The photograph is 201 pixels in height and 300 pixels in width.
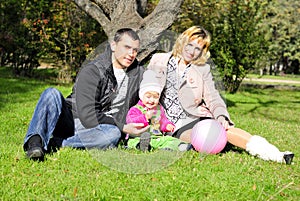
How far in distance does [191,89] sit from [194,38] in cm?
57

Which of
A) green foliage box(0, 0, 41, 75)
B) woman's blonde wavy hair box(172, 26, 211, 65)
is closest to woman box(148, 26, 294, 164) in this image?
woman's blonde wavy hair box(172, 26, 211, 65)

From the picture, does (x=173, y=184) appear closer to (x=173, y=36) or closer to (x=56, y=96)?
(x=56, y=96)

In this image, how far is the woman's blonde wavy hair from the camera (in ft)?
14.6

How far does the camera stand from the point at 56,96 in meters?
4.04

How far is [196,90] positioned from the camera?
15.0ft

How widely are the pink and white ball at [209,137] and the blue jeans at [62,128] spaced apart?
0.87 meters

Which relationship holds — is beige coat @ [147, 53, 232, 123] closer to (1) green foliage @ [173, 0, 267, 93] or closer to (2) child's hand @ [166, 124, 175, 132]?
(2) child's hand @ [166, 124, 175, 132]

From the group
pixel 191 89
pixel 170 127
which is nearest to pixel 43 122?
pixel 170 127

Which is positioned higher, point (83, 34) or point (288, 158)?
point (83, 34)

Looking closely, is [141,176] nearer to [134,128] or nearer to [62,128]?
[134,128]

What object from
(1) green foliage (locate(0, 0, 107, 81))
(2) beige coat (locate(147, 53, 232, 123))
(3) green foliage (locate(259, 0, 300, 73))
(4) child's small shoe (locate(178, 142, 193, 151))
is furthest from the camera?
(3) green foliage (locate(259, 0, 300, 73))

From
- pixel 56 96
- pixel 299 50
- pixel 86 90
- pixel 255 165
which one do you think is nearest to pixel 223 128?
pixel 255 165

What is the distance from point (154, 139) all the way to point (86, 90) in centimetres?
91

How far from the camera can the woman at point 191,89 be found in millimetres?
4473
